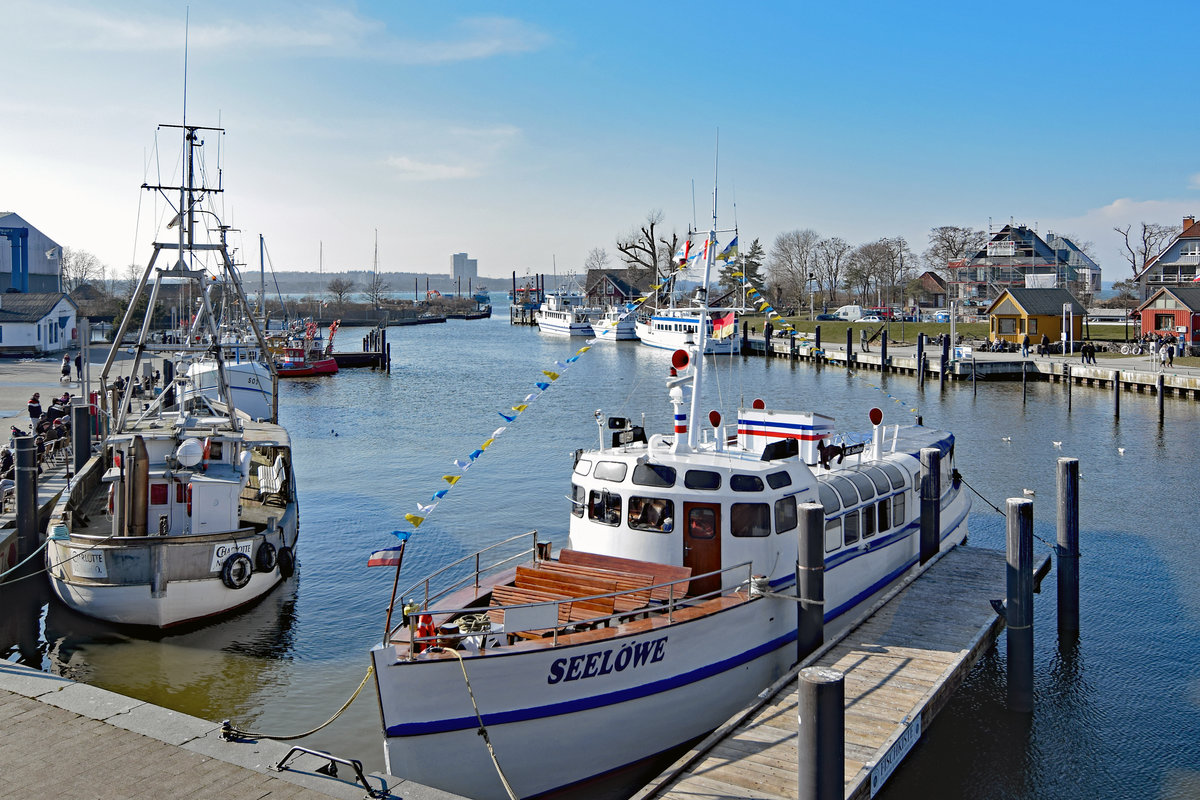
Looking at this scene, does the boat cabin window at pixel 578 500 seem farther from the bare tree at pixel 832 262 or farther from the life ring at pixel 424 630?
the bare tree at pixel 832 262

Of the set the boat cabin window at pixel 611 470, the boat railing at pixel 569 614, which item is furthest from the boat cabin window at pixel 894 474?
the boat cabin window at pixel 611 470

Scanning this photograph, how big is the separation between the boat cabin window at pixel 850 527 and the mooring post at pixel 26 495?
15.6 metres

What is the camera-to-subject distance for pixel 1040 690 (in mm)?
15859

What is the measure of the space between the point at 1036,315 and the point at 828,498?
187 ft

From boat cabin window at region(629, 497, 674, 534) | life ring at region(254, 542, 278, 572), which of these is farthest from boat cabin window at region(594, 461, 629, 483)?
life ring at region(254, 542, 278, 572)

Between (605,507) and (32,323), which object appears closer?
(605,507)

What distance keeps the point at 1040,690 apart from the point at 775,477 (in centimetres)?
629

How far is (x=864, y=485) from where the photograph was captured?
16.1 metres

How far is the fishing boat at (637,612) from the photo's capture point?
10922mm

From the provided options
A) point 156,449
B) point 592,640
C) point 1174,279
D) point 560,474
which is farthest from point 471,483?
point 1174,279

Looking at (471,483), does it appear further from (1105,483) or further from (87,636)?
(1105,483)

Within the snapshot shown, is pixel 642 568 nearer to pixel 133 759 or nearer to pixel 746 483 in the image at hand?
pixel 746 483

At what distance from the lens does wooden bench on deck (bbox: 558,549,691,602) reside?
43.7 feet

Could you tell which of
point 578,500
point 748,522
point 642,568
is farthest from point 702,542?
point 578,500
